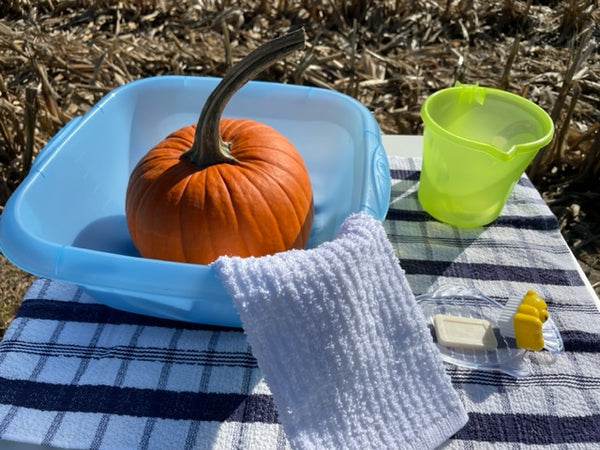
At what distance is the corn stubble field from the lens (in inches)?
50.0

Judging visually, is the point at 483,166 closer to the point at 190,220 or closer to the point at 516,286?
the point at 516,286

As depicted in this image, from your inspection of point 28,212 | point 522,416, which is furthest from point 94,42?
point 522,416

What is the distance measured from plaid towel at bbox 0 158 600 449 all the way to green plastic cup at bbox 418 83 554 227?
0.11m

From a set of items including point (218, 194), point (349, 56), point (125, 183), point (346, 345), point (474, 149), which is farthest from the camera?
point (349, 56)

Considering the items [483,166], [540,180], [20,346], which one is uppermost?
[483,166]

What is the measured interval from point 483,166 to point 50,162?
23.8 inches

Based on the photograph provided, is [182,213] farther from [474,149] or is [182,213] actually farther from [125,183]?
[474,149]

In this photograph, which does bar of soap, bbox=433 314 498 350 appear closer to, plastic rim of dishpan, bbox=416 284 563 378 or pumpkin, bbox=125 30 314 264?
plastic rim of dishpan, bbox=416 284 563 378

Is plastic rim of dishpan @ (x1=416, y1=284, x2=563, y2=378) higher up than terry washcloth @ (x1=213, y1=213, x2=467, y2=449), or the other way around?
terry washcloth @ (x1=213, y1=213, x2=467, y2=449)

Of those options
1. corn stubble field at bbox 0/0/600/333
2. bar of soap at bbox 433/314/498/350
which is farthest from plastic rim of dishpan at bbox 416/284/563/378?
corn stubble field at bbox 0/0/600/333

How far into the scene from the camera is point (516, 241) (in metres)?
0.84

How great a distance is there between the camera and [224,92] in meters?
0.63

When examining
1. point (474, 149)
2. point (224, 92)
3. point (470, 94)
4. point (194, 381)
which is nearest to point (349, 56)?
point (470, 94)

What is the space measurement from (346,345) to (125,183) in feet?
Answer: 1.67
